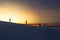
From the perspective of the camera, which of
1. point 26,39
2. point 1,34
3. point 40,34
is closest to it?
point 1,34

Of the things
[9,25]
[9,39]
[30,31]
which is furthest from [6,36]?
[30,31]

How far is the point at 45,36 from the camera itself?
8414 mm

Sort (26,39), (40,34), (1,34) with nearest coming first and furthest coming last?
(1,34) → (26,39) → (40,34)

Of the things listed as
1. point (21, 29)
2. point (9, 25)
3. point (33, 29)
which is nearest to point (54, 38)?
point (33, 29)

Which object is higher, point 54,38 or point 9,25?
point 9,25

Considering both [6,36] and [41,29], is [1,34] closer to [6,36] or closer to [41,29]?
[6,36]

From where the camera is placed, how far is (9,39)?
734cm

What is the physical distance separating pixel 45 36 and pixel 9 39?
1.84 m

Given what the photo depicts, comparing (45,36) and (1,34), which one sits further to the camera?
(45,36)

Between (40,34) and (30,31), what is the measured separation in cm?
49

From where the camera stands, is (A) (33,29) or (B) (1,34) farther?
(A) (33,29)

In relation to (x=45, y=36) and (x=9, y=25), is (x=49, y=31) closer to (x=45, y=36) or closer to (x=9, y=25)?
(x=45, y=36)

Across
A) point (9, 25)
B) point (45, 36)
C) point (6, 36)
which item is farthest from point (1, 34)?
point (45, 36)

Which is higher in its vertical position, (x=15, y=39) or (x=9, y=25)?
(x=9, y=25)
